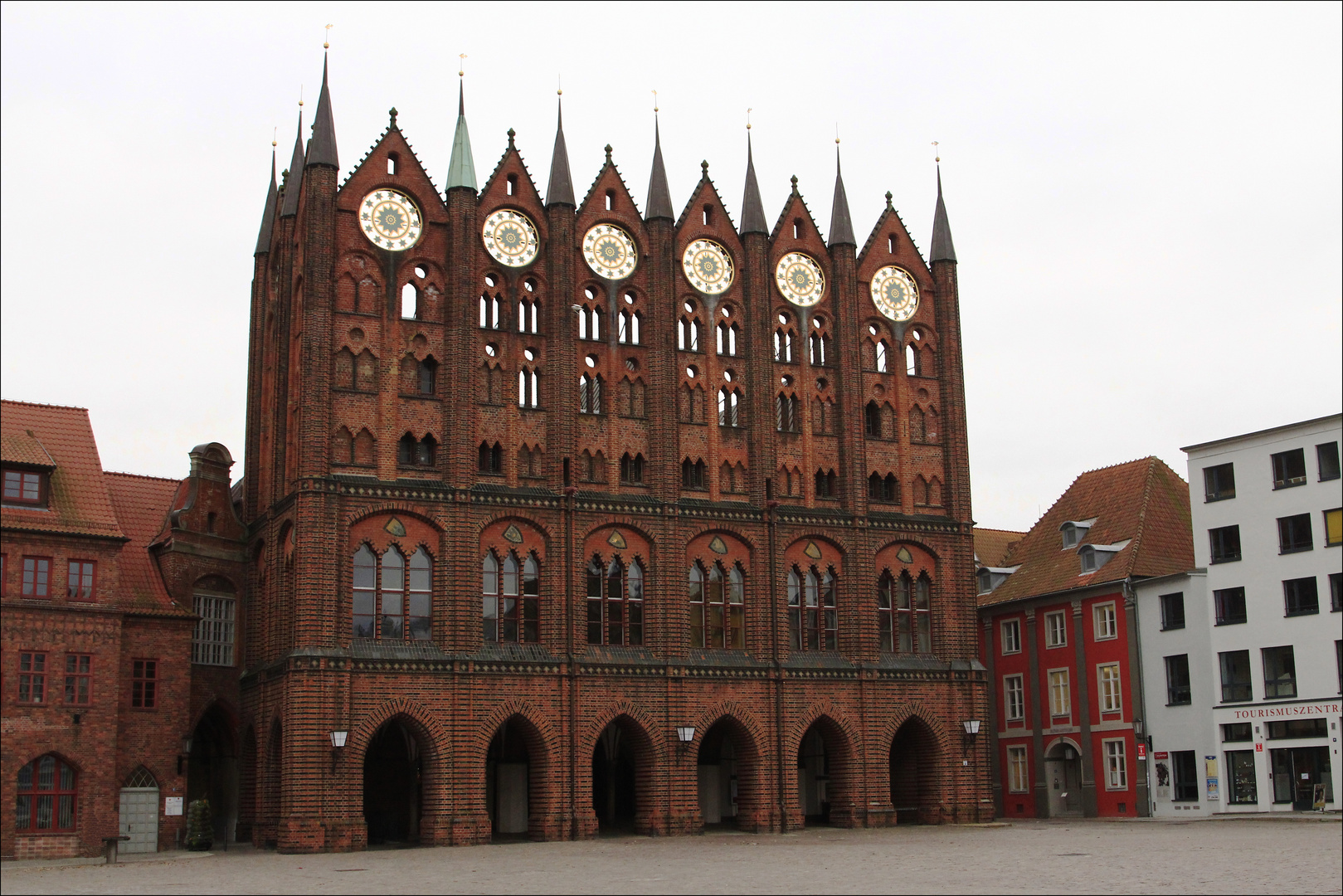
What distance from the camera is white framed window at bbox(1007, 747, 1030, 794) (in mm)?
67812

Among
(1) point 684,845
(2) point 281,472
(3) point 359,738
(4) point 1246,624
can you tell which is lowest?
(1) point 684,845

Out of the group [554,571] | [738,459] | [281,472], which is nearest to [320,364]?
[281,472]

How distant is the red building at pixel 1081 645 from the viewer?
6362 centimetres

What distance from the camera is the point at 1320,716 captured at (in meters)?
56.2

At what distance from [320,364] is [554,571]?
10786 mm

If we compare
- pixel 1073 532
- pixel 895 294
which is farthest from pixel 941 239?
pixel 1073 532

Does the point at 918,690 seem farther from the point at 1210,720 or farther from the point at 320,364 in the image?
the point at 320,364

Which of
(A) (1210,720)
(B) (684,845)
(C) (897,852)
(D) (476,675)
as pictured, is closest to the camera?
(C) (897,852)

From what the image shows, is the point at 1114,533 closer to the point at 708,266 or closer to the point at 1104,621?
the point at 1104,621

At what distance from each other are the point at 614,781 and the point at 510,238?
21371 mm

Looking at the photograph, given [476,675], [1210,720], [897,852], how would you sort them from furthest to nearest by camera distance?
[1210,720], [476,675], [897,852]

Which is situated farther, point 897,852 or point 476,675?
point 476,675

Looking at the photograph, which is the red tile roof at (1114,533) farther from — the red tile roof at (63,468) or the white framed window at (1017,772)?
the red tile roof at (63,468)

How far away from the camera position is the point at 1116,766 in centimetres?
6353
